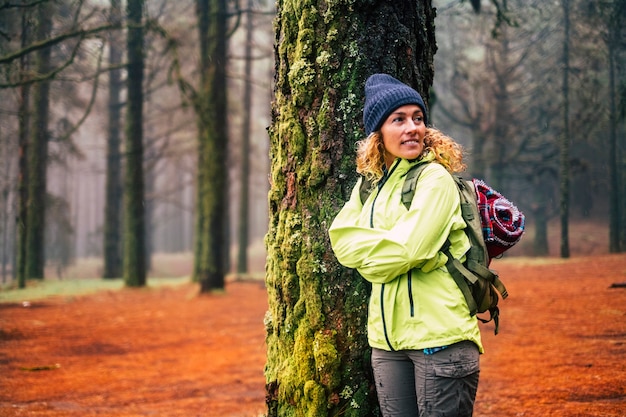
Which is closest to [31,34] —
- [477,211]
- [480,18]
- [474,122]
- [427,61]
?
[427,61]

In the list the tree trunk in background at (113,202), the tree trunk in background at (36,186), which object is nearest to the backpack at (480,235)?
the tree trunk in background at (36,186)

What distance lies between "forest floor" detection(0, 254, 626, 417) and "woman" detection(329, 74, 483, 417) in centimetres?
269

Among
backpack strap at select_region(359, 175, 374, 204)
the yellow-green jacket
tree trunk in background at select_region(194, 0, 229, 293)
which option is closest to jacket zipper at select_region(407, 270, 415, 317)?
the yellow-green jacket

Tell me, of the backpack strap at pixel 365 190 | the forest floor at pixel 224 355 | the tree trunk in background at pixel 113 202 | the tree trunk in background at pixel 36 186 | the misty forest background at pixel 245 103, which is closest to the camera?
the backpack strap at pixel 365 190

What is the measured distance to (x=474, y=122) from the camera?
22688 millimetres

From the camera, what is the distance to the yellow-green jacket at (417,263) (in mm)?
2293

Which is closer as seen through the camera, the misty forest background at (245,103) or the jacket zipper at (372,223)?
the jacket zipper at (372,223)

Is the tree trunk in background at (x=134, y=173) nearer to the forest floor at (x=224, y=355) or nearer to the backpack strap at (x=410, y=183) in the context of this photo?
the forest floor at (x=224, y=355)

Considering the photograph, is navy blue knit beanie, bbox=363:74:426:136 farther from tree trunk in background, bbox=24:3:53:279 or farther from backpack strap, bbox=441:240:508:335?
tree trunk in background, bbox=24:3:53:279

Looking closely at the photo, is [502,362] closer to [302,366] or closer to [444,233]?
[302,366]

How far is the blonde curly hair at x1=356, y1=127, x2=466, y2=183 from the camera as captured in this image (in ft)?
8.48

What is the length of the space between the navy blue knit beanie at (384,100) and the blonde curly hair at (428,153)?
0.09 m

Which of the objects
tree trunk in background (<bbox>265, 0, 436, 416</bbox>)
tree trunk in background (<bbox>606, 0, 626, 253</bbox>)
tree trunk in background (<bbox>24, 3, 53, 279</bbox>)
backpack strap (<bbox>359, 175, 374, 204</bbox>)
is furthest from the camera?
tree trunk in background (<bbox>24, 3, 53, 279</bbox>)

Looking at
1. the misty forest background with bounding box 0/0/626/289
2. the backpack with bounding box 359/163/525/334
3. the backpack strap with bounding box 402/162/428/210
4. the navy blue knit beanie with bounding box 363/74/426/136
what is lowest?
the backpack with bounding box 359/163/525/334
